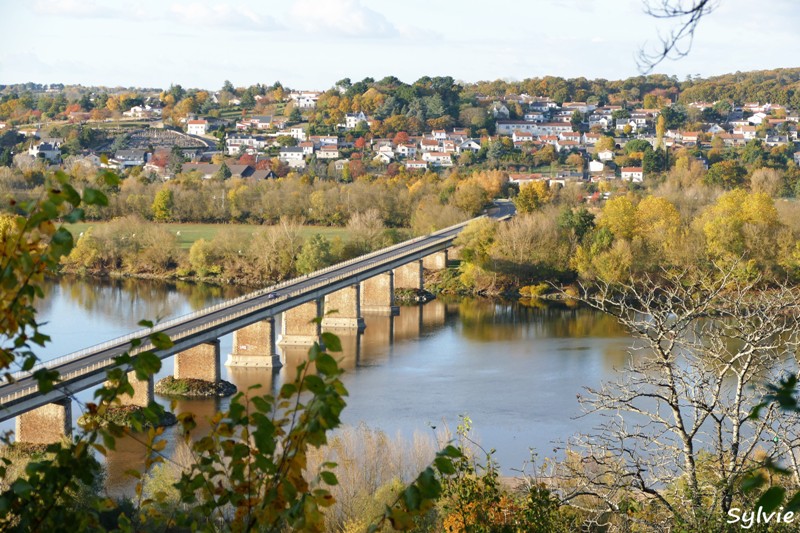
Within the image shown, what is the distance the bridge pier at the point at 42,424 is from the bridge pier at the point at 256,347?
7113mm

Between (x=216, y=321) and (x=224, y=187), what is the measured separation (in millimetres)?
24249

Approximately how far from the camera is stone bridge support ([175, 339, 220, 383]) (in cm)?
2142

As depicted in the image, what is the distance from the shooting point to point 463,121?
245ft

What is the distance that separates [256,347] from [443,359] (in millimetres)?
4134

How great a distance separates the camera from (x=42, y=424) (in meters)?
16.9

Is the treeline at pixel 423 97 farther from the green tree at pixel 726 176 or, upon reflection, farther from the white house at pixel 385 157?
the green tree at pixel 726 176

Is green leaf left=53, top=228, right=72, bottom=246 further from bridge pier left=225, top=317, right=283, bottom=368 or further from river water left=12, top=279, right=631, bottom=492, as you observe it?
bridge pier left=225, top=317, right=283, bottom=368

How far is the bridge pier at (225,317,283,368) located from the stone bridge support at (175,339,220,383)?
2.19 metres

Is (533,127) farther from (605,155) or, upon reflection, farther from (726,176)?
(726,176)

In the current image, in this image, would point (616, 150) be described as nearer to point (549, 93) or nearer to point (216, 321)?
point (549, 93)

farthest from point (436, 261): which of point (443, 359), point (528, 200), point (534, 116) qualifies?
point (534, 116)

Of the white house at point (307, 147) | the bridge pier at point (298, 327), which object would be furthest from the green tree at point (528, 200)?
the white house at point (307, 147)

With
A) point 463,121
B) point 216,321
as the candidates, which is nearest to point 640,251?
point 216,321

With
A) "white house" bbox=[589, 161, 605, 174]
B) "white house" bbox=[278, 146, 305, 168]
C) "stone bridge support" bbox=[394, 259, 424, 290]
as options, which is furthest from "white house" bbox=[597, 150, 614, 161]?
"stone bridge support" bbox=[394, 259, 424, 290]
